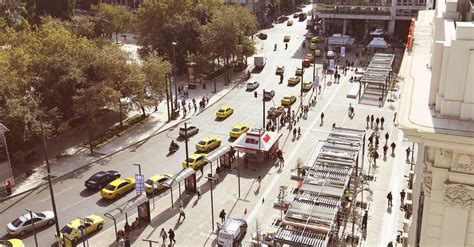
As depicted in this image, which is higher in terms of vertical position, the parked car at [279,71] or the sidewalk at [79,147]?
the parked car at [279,71]

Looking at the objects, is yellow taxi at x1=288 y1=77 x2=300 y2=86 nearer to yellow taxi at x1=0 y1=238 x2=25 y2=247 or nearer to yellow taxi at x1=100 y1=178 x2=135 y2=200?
yellow taxi at x1=100 y1=178 x2=135 y2=200

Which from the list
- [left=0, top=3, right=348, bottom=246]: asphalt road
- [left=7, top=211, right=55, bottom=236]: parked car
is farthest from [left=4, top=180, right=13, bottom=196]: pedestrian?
[left=7, top=211, right=55, bottom=236]: parked car

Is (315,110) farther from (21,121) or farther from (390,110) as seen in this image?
(21,121)

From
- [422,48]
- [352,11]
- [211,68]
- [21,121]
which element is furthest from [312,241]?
[352,11]

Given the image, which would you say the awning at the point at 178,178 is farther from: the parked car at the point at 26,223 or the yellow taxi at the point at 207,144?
the yellow taxi at the point at 207,144

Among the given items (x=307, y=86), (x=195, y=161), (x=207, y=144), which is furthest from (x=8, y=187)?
(x=307, y=86)

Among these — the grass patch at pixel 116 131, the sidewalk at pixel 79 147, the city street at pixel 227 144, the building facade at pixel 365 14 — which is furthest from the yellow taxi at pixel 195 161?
the building facade at pixel 365 14

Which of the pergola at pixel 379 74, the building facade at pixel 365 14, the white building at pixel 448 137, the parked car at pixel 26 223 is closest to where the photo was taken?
the white building at pixel 448 137
